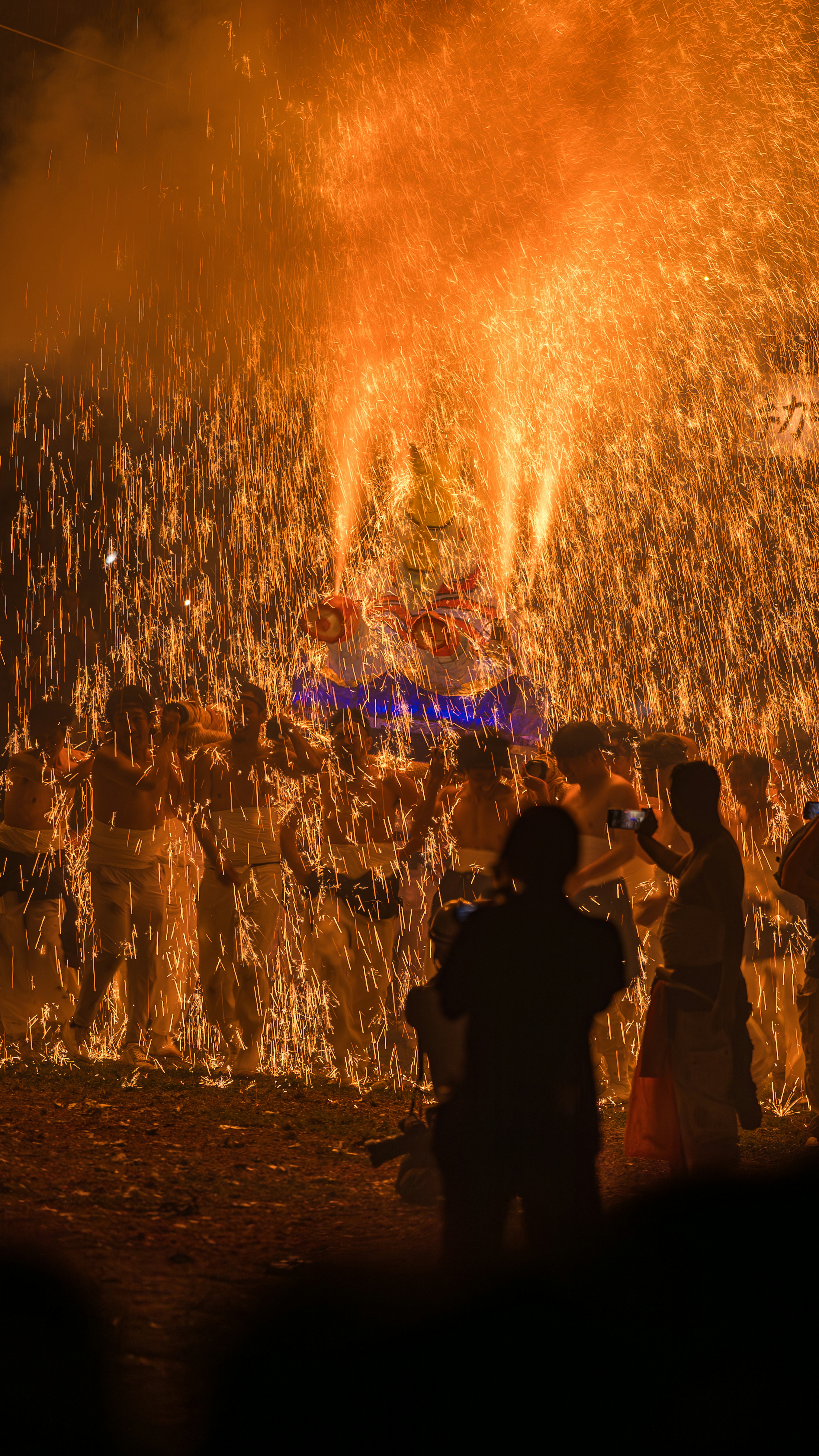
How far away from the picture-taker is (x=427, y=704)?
1192 centimetres

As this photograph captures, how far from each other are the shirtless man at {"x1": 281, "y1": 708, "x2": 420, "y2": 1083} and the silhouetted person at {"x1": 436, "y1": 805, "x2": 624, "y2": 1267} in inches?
164

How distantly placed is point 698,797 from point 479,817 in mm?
2329

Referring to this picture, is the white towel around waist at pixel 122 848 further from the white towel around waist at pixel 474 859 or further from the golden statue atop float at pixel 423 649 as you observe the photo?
the golden statue atop float at pixel 423 649

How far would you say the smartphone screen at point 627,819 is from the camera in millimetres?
5113

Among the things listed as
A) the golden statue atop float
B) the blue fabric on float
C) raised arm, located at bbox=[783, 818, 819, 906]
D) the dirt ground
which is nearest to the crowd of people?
the dirt ground

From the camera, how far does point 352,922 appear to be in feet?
24.5

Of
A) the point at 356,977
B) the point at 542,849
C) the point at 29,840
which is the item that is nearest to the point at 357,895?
the point at 356,977

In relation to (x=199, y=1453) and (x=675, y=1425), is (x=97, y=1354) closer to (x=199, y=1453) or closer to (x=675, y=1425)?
(x=199, y=1453)

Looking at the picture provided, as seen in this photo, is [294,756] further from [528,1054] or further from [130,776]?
[528,1054]

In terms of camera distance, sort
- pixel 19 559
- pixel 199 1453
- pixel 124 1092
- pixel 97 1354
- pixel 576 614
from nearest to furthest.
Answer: pixel 199 1453 < pixel 97 1354 < pixel 124 1092 < pixel 576 614 < pixel 19 559

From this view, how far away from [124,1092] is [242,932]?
1423 millimetres

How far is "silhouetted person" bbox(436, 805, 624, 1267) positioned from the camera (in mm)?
3113

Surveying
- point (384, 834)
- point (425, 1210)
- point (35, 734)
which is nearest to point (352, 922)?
point (384, 834)

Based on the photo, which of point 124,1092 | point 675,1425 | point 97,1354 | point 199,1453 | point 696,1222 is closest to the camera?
point 199,1453
